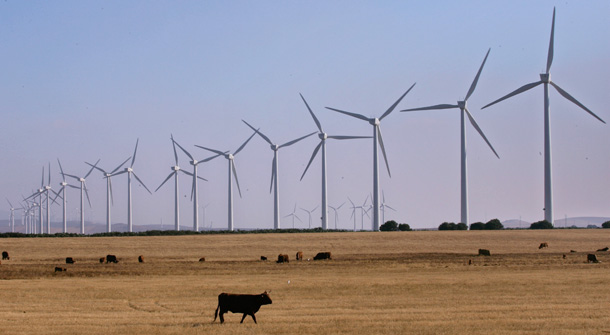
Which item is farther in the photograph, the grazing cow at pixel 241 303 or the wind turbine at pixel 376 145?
the wind turbine at pixel 376 145

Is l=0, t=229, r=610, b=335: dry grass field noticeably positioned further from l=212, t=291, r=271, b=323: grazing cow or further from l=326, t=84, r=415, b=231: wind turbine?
l=326, t=84, r=415, b=231: wind turbine

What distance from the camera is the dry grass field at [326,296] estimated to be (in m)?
25.0

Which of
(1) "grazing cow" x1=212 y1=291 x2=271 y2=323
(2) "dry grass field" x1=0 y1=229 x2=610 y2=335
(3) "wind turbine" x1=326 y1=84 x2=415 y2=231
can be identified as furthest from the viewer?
(3) "wind turbine" x1=326 y1=84 x2=415 y2=231

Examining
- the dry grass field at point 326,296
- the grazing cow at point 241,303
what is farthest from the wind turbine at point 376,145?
the grazing cow at point 241,303

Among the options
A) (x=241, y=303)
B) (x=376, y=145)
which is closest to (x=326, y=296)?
(x=241, y=303)

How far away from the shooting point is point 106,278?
4816 centimetres

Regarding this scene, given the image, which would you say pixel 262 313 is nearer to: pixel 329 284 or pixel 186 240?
pixel 329 284

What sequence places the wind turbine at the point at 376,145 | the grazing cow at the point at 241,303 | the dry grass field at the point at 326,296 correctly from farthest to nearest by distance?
the wind turbine at the point at 376,145 < the grazing cow at the point at 241,303 < the dry grass field at the point at 326,296

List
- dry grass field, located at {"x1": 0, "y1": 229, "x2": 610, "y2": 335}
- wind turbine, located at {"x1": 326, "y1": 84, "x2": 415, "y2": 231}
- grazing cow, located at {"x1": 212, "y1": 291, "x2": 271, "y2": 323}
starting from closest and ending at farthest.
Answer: dry grass field, located at {"x1": 0, "y1": 229, "x2": 610, "y2": 335}, grazing cow, located at {"x1": 212, "y1": 291, "x2": 271, "y2": 323}, wind turbine, located at {"x1": 326, "y1": 84, "x2": 415, "y2": 231}

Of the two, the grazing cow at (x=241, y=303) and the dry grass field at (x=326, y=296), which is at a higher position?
the grazing cow at (x=241, y=303)

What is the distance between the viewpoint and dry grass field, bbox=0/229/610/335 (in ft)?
81.9

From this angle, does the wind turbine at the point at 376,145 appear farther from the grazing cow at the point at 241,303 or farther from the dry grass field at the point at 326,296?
the grazing cow at the point at 241,303

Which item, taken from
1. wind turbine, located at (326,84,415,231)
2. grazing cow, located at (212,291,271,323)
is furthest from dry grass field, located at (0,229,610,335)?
wind turbine, located at (326,84,415,231)

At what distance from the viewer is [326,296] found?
114ft
